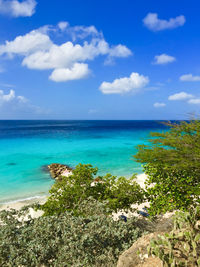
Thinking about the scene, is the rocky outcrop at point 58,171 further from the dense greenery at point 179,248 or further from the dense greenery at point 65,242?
the dense greenery at point 179,248

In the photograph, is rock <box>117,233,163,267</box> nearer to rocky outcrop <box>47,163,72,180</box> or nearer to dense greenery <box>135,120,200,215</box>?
dense greenery <box>135,120,200,215</box>

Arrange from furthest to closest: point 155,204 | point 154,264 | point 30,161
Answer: point 30,161
point 155,204
point 154,264

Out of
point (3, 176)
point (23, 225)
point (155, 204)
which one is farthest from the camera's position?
point (3, 176)

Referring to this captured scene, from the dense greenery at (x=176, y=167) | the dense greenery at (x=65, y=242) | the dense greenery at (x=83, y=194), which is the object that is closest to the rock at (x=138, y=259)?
the dense greenery at (x=65, y=242)

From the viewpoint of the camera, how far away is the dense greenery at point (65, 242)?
16.4 ft

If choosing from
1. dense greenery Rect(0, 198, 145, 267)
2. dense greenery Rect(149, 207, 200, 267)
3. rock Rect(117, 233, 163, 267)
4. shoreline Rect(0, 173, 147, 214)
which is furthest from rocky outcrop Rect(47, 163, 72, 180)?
dense greenery Rect(149, 207, 200, 267)

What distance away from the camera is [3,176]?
23312 mm

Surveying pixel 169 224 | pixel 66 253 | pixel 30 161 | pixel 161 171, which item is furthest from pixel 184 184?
pixel 30 161

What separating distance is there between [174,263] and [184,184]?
491 cm

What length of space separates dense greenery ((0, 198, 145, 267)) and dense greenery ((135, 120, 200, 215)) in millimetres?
2400

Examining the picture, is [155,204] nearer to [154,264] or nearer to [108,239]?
[108,239]

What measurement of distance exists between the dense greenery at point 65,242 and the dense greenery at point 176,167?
94.5 inches

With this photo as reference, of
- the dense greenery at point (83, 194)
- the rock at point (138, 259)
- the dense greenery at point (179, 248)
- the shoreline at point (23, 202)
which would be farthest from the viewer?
the shoreline at point (23, 202)

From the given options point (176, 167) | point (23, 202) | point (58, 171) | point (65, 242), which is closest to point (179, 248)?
point (65, 242)
